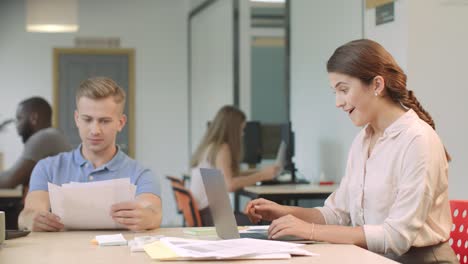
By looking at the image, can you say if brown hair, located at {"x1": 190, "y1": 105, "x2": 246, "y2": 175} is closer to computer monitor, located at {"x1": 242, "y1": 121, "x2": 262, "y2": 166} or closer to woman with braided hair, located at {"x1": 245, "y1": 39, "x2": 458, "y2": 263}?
computer monitor, located at {"x1": 242, "y1": 121, "x2": 262, "y2": 166}

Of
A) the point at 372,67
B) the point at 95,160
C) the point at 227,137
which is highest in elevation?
the point at 372,67

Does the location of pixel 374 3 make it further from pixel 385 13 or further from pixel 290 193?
pixel 290 193

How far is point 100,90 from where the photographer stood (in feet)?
10.5

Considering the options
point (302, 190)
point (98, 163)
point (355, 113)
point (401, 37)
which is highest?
point (401, 37)

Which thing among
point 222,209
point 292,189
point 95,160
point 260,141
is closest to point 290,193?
point 292,189

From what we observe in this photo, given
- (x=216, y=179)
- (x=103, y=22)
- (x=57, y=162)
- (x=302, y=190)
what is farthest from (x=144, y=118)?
(x=216, y=179)

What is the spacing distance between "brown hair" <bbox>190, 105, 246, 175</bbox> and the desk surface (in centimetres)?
31

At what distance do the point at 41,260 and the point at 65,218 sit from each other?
2.20 feet

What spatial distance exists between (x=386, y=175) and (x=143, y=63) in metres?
8.67

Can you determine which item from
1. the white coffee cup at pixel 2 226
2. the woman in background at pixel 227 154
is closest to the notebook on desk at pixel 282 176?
the woman in background at pixel 227 154

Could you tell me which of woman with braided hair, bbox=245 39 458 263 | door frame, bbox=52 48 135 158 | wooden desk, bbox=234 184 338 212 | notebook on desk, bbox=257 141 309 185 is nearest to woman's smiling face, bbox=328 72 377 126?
woman with braided hair, bbox=245 39 458 263

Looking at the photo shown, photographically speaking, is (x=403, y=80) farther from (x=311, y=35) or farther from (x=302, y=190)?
(x=311, y=35)

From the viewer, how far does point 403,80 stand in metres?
2.77

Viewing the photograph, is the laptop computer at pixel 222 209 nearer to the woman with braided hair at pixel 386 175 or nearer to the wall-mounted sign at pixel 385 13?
the woman with braided hair at pixel 386 175
